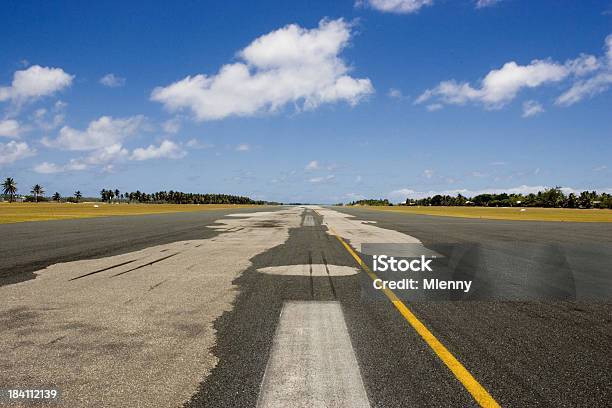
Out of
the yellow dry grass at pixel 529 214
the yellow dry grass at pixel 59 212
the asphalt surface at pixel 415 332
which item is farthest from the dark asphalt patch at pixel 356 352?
the yellow dry grass at pixel 529 214

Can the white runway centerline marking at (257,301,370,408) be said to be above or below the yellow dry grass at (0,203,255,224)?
below

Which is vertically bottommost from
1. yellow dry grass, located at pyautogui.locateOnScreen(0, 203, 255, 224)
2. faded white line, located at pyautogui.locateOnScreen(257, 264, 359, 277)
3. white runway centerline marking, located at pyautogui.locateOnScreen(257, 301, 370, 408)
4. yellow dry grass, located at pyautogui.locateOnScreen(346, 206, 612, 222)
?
yellow dry grass, located at pyautogui.locateOnScreen(346, 206, 612, 222)

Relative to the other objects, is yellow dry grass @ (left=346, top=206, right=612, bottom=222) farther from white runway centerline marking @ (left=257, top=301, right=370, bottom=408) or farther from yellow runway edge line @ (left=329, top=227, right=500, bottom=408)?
white runway centerline marking @ (left=257, top=301, right=370, bottom=408)

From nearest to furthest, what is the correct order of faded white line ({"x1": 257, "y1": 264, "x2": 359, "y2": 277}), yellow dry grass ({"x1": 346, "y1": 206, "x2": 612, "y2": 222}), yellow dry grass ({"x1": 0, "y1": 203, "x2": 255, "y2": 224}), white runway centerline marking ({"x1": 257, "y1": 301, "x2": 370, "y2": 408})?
white runway centerline marking ({"x1": 257, "y1": 301, "x2": 370, "y2": 408}) < faded white line ({"x1": 257, "y1": 264, "x2": 359, "y2": 277}) < yellow dry grass ({"x1": 0, "y1": 203, "x2": 255, "y2": 224}) < yellow dry grass ({"x1": 346, "y1": 206, "x2": 612, "y2": 222})

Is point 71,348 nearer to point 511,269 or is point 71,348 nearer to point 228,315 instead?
point 228,315

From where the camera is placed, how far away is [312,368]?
4.05 metres

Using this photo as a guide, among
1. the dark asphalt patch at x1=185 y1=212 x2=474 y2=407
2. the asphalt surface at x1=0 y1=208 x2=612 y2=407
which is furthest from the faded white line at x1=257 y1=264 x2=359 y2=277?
the dark asphalt patch at x1=185 y1=212 x2=474 y2=407

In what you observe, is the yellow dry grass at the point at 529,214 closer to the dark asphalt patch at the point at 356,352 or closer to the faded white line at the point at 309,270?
the faded white line at the point at 309,270

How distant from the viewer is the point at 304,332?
518 cm

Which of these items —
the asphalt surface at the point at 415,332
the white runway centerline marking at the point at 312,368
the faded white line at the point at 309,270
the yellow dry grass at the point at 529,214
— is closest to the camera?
the white runway centerline marking at the point at 312,368

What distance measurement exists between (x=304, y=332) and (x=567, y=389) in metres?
2.80

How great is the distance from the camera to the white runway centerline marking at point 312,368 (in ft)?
11.2

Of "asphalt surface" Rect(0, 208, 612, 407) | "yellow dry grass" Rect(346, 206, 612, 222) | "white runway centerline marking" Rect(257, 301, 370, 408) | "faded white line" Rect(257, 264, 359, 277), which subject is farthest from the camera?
"yellow dry grass" Rect(346, 206, 612, 222)

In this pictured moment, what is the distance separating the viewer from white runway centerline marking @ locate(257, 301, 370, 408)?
342 cm
